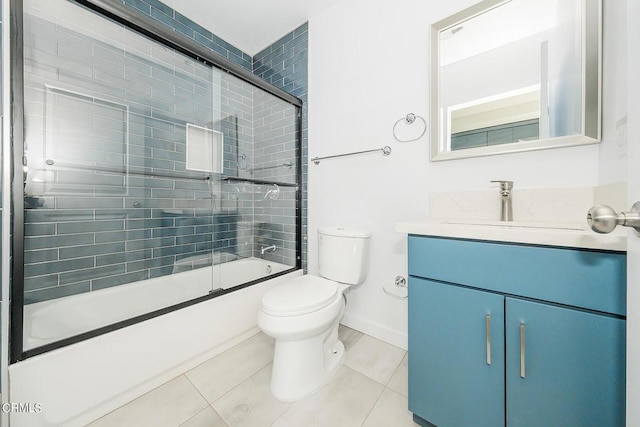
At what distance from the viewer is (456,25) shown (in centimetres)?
126

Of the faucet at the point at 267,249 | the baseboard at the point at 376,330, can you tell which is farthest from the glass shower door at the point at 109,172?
the baseboard at the point at 376,330

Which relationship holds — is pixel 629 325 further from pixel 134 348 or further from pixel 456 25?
pixel 134 348

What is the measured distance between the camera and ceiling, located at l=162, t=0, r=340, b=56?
180cm

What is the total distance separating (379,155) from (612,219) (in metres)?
1.21

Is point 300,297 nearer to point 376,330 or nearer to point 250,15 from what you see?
point 376,330

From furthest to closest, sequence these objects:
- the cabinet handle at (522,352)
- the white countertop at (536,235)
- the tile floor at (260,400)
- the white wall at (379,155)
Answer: the white wall at (379,155), the tile floor at (260,400), the cabinet handle at (522,352), the white countertop at (536,235)

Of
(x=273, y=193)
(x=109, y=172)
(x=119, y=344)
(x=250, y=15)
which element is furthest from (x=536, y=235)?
(x=250, y=15)

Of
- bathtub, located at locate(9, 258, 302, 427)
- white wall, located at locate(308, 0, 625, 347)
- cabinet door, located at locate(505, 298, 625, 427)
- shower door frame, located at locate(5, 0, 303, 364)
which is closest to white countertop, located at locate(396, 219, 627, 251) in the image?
cabinet door, located at locate(505, 298, 625, 427)

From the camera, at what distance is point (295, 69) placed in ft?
6.75

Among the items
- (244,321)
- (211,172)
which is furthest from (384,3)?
(244,321)

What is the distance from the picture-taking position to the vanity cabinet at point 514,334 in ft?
2.00

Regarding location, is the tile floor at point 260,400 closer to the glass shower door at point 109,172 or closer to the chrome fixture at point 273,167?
the glass shower door at point 109,172

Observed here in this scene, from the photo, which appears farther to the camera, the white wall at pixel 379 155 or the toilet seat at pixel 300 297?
the white wall at pixel 379 155

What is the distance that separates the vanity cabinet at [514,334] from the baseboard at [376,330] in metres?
0.56
